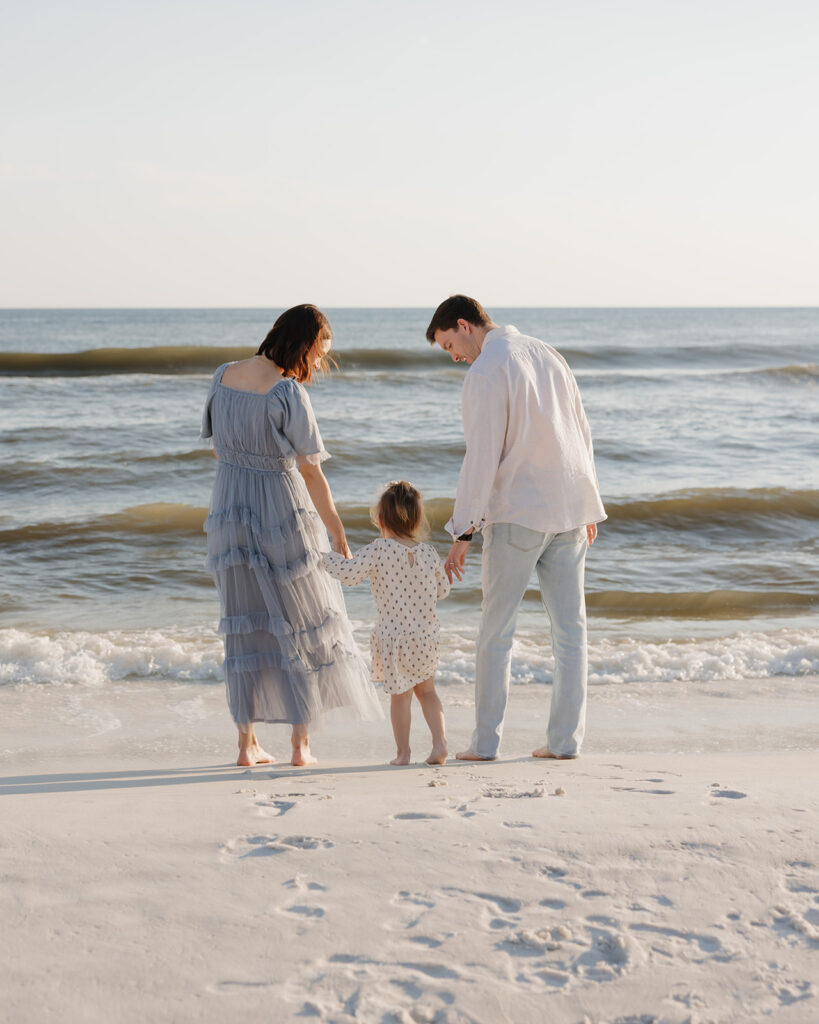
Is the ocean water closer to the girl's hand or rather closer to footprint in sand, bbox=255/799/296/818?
the girl's hand

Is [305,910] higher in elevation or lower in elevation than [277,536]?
lower

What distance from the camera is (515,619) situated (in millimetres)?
3404

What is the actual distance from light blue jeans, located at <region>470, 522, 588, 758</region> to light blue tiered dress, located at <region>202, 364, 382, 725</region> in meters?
0.51

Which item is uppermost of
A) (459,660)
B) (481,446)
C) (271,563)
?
(481,446)

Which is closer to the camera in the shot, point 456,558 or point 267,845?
point 267,845

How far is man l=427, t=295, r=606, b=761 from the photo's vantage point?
3.25 metres

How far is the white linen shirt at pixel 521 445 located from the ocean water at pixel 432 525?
6.29 feet

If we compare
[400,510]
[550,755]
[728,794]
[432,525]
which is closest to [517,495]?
[400,510]

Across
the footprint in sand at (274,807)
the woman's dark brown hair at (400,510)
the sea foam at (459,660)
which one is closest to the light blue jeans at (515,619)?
the woman's dark brown hair at (400,510)

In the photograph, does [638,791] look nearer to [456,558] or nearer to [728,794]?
[728,794]

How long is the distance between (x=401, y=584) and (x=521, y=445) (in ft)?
2.15

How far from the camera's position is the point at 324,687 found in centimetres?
355

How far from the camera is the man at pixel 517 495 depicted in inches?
128

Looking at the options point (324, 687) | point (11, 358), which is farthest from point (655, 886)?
point (11, 358)
